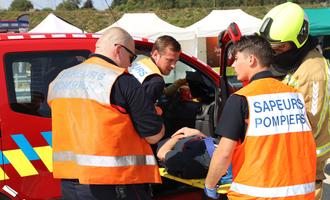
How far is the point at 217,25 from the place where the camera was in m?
17.2

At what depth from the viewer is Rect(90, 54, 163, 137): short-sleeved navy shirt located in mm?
2391

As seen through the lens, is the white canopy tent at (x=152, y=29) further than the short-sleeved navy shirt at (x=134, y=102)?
Yes

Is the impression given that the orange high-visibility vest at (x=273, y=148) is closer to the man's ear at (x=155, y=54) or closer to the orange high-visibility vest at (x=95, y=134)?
the orange high-visibility vest at (x=95, y=134)

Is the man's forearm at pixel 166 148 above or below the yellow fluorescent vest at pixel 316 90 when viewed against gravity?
below

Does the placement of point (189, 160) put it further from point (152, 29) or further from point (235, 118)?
point (152, 29)

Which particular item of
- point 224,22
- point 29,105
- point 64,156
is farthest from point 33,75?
point 224,22

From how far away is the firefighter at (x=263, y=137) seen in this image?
2164 mm

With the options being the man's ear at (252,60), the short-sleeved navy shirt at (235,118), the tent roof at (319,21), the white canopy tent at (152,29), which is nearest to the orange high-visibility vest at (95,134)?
the short-sleeved navy shirt at (235,118)

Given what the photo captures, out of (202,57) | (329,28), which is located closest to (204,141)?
(329,28)

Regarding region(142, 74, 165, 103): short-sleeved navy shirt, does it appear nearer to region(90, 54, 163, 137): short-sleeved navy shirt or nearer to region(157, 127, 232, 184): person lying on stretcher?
region(157, 127, 232, 184): person lying on stretcher

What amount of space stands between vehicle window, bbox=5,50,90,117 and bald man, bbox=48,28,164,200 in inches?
29.9

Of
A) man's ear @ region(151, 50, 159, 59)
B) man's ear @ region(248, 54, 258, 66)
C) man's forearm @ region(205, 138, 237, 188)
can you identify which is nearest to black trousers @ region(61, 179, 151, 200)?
man's forearm @ region(205, 138, 237, 188)

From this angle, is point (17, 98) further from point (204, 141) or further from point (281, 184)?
point (281, 184)

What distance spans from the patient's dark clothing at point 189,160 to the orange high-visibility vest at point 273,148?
808 mm
